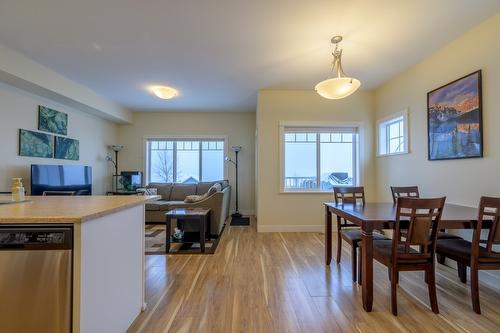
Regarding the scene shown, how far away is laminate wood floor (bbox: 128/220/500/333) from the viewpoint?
188cm

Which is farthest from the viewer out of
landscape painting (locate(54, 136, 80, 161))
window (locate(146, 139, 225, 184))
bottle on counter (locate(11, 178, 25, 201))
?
window (locate(146, 139, 225, 184))

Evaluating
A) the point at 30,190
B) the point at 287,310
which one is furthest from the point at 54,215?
the point at 30,190

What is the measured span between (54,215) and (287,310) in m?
1.81

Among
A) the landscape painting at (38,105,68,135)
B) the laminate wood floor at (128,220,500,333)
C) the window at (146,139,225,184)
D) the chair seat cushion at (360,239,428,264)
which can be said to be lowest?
the laminate wood floor at (128,220,500,333)

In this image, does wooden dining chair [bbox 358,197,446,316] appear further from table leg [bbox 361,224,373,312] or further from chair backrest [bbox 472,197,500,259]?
chair backrest [bbox 472,197,500,259]

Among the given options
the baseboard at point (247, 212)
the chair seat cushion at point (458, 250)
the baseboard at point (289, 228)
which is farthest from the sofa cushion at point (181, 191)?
the chair seat cushion at point (458, 250)

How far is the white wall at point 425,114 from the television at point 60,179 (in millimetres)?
5700

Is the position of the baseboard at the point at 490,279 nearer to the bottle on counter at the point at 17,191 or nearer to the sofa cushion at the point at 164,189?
the bottle on counter at the point at 17,191

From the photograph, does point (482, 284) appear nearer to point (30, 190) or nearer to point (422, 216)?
point (422, 216)

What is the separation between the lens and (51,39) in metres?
2.96

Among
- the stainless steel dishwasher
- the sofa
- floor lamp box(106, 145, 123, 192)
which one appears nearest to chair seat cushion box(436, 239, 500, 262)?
the stainless steel dishwasher

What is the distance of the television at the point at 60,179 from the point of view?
154 inches

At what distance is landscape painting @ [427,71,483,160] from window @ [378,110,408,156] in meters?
0.58

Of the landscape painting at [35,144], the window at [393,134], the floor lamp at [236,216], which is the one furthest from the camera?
the floor lamp at [236,216]
